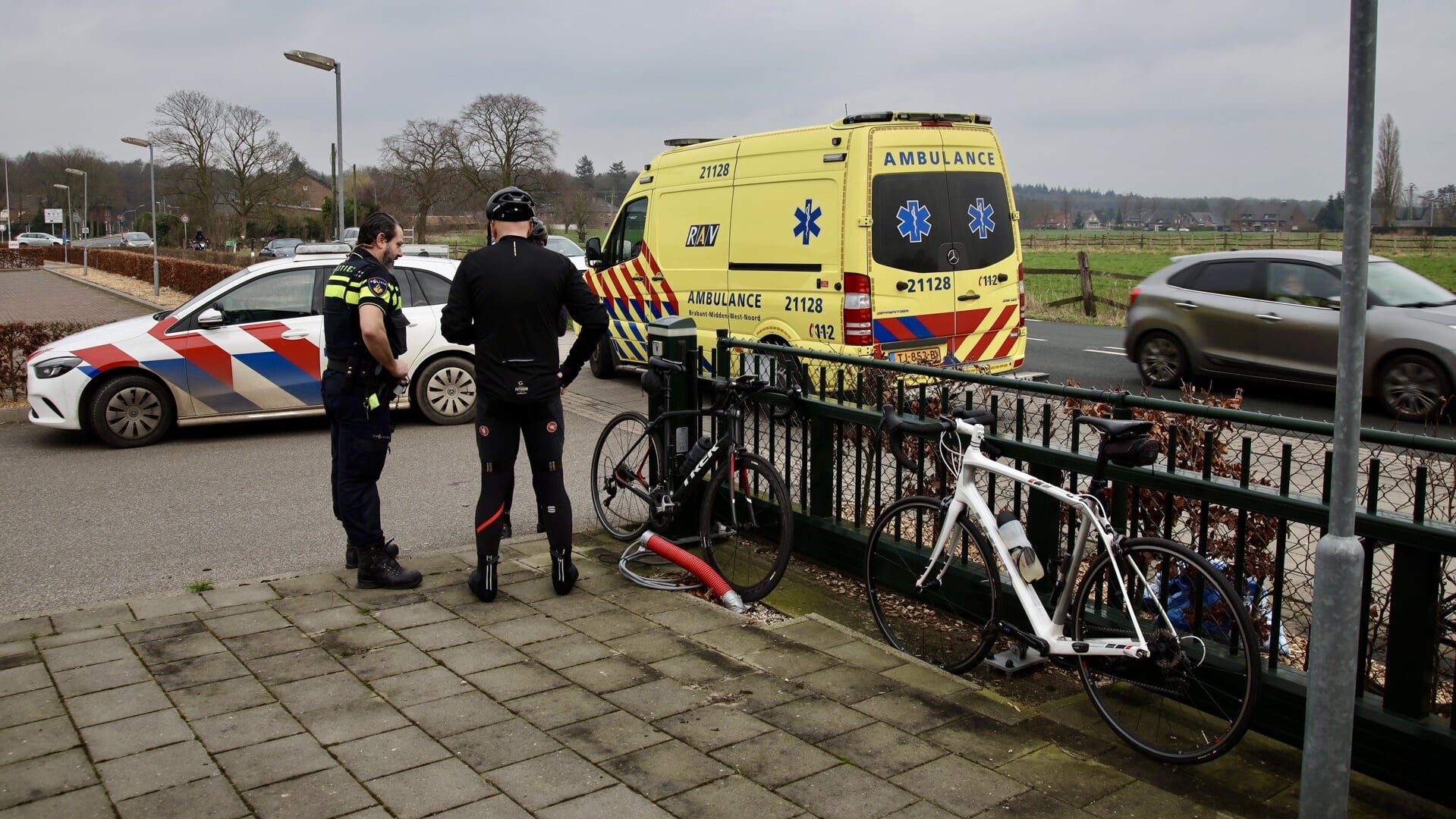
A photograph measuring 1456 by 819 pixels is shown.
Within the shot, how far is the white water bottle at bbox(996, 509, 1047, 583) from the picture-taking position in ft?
14.1

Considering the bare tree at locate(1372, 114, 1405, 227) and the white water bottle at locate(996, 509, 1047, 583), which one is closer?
the white water bottle at locate(996, 509, 1047, 583)

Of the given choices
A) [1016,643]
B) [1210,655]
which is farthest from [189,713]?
[1210,655]

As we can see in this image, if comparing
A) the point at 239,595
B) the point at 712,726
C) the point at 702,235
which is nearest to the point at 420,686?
the point at 712,726

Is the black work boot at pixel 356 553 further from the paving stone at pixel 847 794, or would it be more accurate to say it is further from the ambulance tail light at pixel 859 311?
the ambulance tail light at pixel 859 311

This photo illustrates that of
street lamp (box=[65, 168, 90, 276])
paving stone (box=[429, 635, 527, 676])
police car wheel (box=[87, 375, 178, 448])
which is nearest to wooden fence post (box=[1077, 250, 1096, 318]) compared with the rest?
police car wheel (box=[87, 375, 178, 448])

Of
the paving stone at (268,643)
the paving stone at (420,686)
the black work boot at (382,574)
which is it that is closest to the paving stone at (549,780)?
the paving stone at (420,686)

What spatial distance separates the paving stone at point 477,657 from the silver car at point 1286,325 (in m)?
8.35

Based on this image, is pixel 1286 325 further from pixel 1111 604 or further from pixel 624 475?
pixel 1111 604

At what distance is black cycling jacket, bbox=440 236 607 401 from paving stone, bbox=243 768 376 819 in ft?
7.05

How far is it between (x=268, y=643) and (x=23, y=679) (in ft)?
2.84

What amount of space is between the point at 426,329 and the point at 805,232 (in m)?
3.58

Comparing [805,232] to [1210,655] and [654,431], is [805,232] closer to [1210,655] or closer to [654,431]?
[654,431]

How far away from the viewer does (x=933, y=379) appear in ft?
17.1

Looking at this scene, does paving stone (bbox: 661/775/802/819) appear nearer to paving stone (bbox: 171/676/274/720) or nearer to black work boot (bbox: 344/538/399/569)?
paving stone (bbox: 171/676/274/720)
